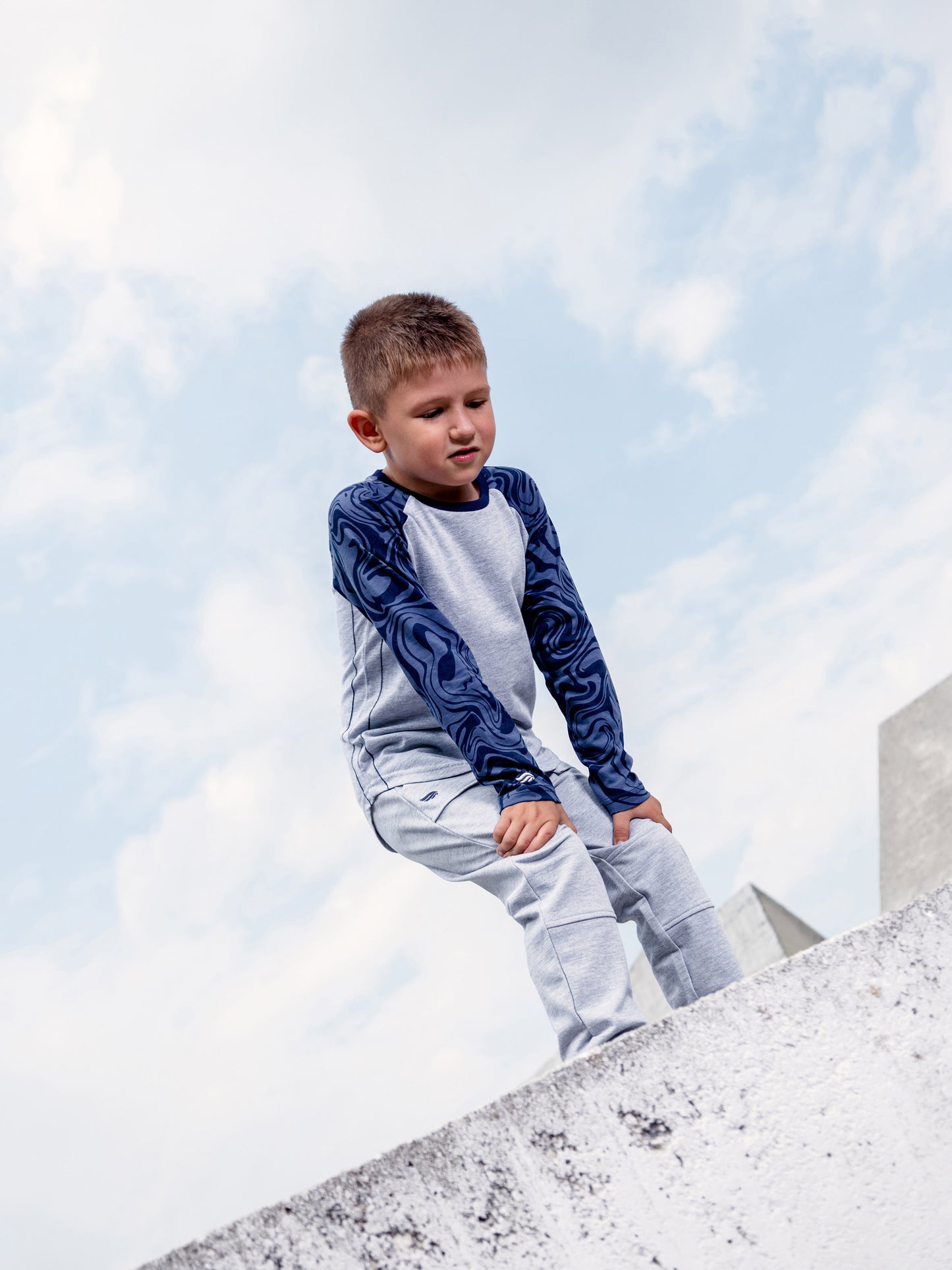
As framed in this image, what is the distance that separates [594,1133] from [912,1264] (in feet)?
1.20

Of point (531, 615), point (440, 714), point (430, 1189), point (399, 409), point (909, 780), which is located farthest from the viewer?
point (909, 780)

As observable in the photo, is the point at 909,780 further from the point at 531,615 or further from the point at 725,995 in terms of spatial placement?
the point at 725,995

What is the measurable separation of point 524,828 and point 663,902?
1.10 ft

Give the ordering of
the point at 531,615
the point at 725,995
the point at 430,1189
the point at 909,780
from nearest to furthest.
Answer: the point at 430,1189, the point at 725,995, the point at 531,615, the point at 909,780

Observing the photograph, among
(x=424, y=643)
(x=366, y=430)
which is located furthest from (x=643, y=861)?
(x=366, y=430)

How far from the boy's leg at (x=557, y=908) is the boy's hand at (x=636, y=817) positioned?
229 mm

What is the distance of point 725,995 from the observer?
1238 mm

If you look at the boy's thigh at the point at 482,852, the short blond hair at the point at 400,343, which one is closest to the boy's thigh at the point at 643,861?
the boy's thigh at the point at 482,852

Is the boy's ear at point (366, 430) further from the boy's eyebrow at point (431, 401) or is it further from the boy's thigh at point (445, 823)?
the boy's thigh at point (445, 823)

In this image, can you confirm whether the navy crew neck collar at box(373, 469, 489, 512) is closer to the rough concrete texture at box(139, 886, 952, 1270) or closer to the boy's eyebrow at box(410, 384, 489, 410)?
the boy's eyebrow at box(410, 384, 489, 410)

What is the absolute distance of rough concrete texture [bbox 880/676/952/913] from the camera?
5.91 m

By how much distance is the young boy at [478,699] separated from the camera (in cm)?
156

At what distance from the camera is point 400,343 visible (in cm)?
180

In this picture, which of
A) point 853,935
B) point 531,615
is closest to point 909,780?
point 531,615
